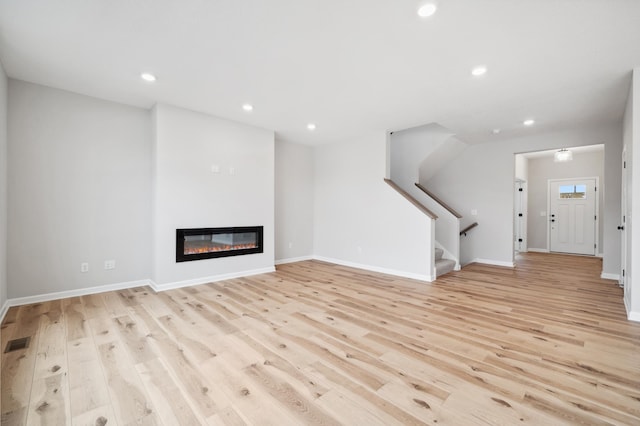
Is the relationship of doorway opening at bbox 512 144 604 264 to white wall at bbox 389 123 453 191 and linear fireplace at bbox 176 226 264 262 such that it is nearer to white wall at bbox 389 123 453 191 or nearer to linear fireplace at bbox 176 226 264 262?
white wall at bbox 389 123 453 191

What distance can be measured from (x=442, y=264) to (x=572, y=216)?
17.2 feet

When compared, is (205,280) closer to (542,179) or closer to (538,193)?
(538,193)

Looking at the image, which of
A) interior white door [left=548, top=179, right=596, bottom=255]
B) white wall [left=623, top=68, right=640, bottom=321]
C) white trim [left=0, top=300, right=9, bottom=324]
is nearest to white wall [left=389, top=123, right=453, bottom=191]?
white wall [left=623, top=68, right=640, bottom=321]

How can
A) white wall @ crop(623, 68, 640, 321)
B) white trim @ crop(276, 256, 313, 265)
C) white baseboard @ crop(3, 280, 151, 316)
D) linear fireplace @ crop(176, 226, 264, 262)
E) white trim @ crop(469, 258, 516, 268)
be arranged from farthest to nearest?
white trim @ crop(276, 256, 313, 265) < white trim @ crop(469, 258, 516, 268) < linear fireplace @ crop(176, 226, 264, 262) < white baseboard @ crop(3, 280, 151, 316) < white wall @ crop(623, 68, 640, 321)

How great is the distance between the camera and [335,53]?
2602 mm

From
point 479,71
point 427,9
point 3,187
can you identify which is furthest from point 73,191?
point 479,71

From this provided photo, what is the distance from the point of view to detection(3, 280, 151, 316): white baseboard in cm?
326

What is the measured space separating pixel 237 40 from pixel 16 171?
315 centimetres

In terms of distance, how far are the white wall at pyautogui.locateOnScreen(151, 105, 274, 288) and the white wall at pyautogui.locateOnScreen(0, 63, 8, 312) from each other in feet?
4.70

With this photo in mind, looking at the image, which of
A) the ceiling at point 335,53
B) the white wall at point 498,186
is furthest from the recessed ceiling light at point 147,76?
the white wall at point 498,186

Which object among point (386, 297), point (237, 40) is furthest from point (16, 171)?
point (386, 297)

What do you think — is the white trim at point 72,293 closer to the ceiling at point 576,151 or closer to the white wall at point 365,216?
the white wall at point 365,216

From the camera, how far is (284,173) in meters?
5.96

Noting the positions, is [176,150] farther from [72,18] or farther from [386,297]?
[386,297]
